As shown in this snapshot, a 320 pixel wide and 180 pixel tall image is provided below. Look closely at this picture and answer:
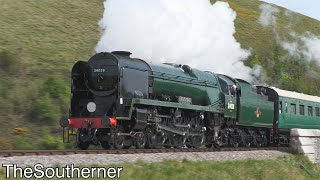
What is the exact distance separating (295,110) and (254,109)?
16.0ft

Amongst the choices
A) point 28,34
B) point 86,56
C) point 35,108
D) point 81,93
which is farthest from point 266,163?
point 28,34

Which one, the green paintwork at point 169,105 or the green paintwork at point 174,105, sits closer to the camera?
the green paintwork at point 169,105

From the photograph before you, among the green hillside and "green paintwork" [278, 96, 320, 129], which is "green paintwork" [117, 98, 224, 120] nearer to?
the green hillside

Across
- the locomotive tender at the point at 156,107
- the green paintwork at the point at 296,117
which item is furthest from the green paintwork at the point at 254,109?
the green paintwork at the point at 296,117

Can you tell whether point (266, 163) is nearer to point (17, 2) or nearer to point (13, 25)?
point (13, 25)

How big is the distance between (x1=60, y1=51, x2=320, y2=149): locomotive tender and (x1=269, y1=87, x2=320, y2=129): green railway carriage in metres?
2.01

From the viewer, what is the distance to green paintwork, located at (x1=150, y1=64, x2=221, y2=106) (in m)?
20.0

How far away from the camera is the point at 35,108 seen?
94.7ft

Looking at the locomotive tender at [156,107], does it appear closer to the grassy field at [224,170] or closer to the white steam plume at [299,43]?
the grassy field at [224,170]

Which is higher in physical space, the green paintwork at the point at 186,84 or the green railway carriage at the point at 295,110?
the green paintwork at the point at 186,84

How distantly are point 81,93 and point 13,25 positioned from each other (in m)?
27.9

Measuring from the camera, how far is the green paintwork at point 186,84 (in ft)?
65.7

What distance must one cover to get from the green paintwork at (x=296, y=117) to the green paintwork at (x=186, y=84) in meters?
5.94

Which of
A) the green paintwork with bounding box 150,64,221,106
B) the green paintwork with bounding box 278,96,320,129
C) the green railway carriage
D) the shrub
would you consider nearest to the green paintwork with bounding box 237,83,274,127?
the green railway carriage
